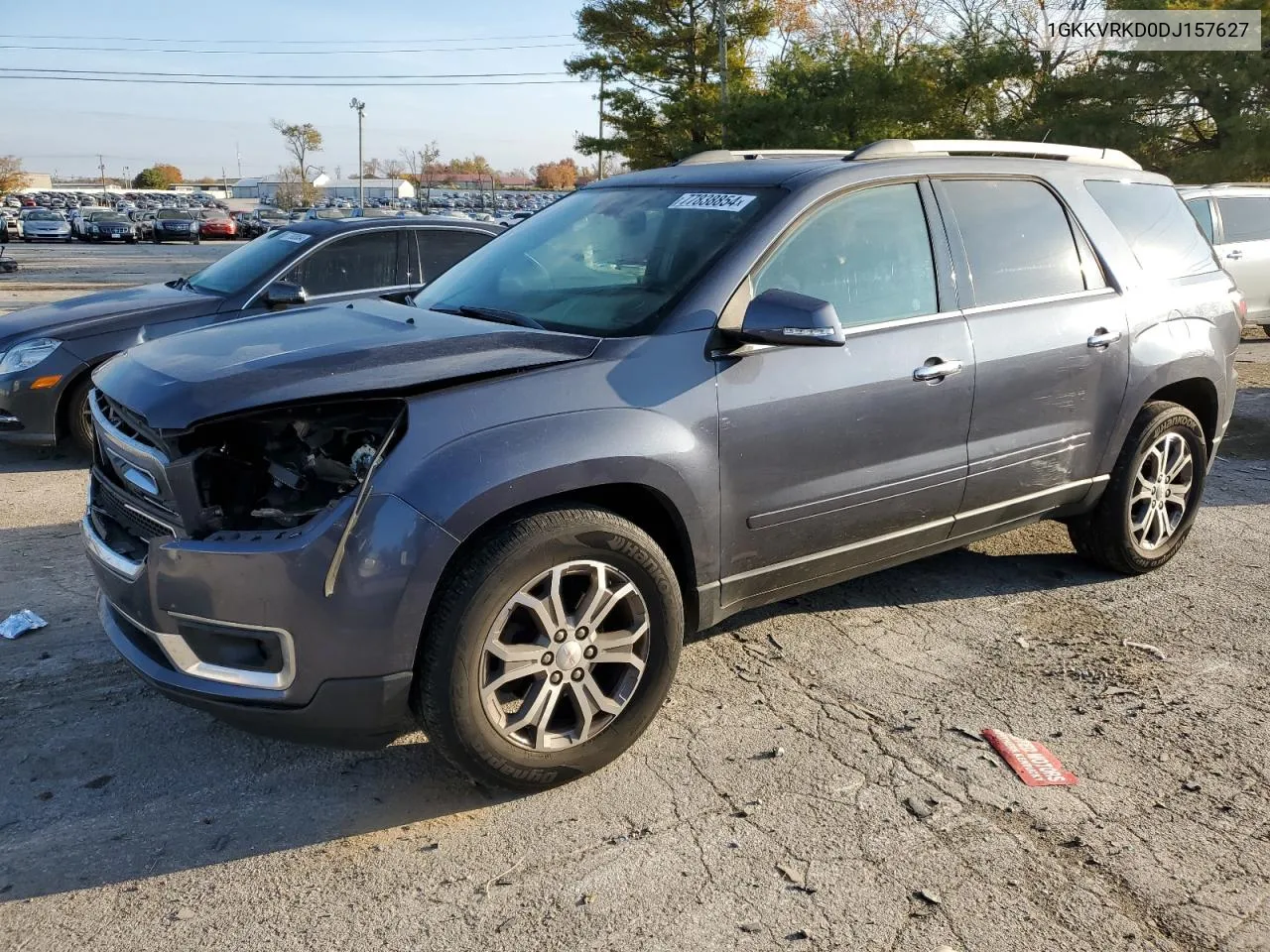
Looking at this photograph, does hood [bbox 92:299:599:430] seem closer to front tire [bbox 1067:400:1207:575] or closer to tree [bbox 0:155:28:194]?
front tire [bbox 1067:400:1207:575]

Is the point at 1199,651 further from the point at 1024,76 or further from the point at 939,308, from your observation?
the point at 1024,76

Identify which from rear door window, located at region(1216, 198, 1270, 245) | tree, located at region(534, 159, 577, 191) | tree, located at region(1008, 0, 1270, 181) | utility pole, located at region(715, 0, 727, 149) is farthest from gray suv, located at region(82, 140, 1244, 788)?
tree, located at region(534, 159, 577, 191)

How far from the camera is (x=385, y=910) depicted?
2.56 m

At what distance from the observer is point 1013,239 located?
4.20 m

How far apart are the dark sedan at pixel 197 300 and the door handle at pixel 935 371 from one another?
3588 millimetres

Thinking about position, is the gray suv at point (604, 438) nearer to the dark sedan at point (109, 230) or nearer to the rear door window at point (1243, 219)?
the rear door window at point (1243, 219)

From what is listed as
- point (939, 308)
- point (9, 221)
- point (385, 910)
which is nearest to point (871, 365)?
point (939, 308)

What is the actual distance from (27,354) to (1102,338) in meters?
6.39

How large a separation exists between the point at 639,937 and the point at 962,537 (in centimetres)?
231

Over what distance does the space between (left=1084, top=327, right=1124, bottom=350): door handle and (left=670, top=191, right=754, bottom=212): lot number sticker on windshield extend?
5.62 ft

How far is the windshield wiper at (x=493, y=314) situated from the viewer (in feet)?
11.7

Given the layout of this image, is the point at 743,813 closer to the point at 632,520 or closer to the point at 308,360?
the point at 632,520

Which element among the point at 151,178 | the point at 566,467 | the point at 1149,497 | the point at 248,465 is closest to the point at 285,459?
the point at 248,465

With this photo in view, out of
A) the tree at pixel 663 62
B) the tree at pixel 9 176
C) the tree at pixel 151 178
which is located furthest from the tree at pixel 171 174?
the tree at pixel 663 62
